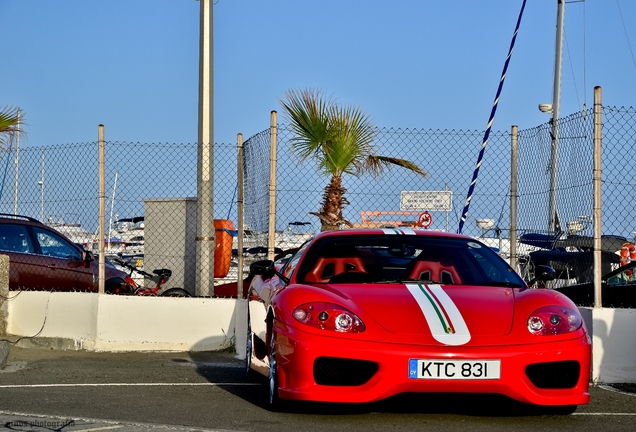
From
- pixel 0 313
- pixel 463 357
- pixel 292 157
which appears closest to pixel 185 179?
pixel 292 157

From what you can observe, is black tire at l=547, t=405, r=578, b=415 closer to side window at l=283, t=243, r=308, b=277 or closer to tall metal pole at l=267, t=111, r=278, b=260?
side window at l=283, t=243, r=308, b=277

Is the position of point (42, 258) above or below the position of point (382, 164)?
below

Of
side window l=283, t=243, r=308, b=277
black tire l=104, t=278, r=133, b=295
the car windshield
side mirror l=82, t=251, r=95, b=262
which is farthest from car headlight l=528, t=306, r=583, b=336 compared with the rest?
black tire l=104, t=278, r=133, b=295

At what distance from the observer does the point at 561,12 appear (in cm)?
2378

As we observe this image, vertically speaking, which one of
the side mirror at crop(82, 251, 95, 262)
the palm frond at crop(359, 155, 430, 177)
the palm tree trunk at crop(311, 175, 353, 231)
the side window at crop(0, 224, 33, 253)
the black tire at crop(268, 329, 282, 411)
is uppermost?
the palm frond at crop(359, 155, 430, 177)

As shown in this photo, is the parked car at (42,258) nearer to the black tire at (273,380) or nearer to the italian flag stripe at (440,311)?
the black tire at (273,380)

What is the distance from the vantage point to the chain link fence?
9.11 meters

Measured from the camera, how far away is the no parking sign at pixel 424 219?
10.9 m

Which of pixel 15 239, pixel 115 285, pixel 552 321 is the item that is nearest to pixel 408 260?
pixel 552 321

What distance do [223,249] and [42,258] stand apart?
8.08 ft

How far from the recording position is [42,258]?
13938 millimetres

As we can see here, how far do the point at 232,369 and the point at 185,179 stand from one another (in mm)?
2958

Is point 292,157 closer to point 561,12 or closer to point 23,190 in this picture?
point 23,190

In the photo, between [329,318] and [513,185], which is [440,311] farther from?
[513,185]
